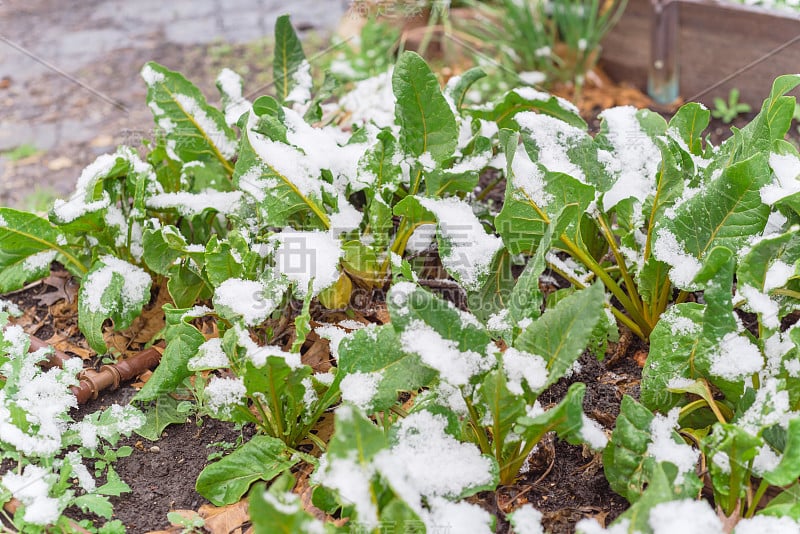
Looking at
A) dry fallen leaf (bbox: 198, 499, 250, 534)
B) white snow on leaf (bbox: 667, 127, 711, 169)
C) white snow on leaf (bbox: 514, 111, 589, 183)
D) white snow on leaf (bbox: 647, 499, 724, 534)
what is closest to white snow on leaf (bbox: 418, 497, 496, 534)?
white snow on leaf (bbox: 647, 499, 724, 534)

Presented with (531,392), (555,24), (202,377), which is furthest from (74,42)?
(531,392)

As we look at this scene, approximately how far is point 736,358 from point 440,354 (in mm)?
466

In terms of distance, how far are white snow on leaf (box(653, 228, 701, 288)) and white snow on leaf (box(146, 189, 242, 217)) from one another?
920mm

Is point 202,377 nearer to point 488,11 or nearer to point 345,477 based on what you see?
point 345,477

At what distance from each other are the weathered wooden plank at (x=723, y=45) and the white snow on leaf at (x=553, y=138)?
52.4 inches

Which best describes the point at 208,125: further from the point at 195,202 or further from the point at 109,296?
the point at 109,296

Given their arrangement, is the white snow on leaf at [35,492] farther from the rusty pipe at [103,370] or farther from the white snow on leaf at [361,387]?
the white snow on leaf at [361,387]

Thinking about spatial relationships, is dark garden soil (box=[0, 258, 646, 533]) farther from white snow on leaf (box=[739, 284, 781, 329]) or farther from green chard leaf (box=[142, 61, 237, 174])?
green chard leaf (box=[142, 61, 237, 174])

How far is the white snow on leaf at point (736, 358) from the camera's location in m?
1.17

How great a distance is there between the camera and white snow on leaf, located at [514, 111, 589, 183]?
1497 mm

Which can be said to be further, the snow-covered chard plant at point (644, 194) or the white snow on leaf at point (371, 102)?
the white snow on leaf at point (371, 102)

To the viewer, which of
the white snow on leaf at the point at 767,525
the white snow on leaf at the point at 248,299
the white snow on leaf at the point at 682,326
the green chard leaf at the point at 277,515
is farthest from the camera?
the white snow on leaf at the point at 248,299

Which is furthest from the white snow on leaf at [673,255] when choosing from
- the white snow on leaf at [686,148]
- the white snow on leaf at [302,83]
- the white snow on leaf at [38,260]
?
the white snow on leaf at [38,260]

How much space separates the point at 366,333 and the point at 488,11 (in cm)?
246
